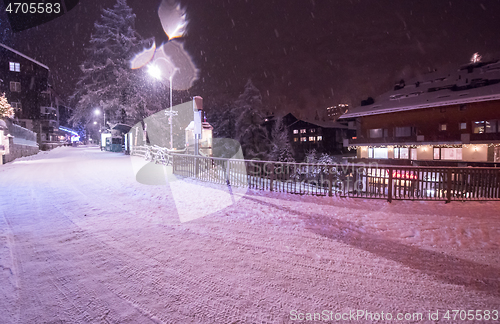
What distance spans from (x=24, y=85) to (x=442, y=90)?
6420 centimetres

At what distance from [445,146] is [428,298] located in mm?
30253

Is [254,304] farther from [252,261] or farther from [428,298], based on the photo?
[428,298]

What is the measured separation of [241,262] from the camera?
3.83 metres

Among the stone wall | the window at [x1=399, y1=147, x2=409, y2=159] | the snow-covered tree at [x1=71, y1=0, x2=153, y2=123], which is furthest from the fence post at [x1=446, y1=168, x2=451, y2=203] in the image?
the snow-covered tree at [x1=71, y1=0, x2=153, y2=123]

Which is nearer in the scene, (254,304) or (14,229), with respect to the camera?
(254,304)

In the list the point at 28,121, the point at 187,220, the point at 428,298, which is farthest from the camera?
the point at 28,121

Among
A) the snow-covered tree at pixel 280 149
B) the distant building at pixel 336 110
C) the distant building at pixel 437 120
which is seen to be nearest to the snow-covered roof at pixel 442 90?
the distant building at pixel 437 120

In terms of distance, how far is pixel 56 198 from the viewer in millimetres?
8023

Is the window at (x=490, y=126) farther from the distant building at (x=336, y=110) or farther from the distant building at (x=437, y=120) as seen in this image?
the distant building at (x=336, y=110)

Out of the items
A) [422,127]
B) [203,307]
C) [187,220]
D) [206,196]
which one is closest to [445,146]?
[422,127]

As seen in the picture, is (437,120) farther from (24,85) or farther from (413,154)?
(24,85)

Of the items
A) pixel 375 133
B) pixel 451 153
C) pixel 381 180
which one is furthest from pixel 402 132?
pixel 381 180

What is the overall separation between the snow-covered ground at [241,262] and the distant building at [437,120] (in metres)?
23.1

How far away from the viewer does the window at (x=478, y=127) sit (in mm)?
24172
